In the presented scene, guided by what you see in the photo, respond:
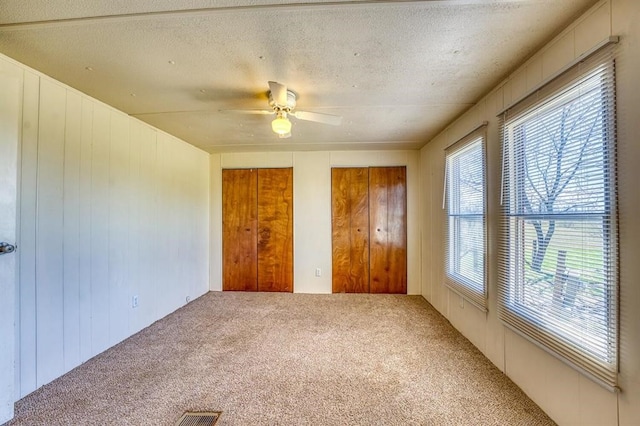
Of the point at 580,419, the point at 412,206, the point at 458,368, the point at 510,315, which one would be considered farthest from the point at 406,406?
the point at 412,206

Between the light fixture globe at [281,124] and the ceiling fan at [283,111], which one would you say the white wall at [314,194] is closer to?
the ceiling fan at [283,111]

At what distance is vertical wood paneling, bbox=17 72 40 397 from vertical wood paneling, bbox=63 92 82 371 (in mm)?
223

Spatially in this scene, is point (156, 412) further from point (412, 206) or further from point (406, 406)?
point (412, 206)

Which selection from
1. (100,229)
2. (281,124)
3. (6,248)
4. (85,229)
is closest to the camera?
(6,248)

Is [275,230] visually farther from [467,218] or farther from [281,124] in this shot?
[467,218]

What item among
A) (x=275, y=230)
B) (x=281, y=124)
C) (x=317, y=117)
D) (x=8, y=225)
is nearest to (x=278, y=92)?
(x=281, y=124)

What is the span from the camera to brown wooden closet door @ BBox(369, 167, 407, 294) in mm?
4445

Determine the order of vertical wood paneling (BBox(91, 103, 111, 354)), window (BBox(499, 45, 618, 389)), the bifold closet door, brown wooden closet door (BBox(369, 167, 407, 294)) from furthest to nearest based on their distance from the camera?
the bifold closet door < brown wooden closet door (BBox(369, 167, 407, 294)) < vertical wood paneling (BBox(91, 103, 111, 354)) < window (BBox(499, 45, 618, 389))

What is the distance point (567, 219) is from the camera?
157cm

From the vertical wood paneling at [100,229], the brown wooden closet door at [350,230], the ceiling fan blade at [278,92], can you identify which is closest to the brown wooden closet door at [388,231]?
the brown wooden closet door at [350,230]

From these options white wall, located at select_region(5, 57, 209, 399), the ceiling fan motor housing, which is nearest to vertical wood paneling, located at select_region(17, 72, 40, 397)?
white wall, located at select_region(5, 57, 209, 399)

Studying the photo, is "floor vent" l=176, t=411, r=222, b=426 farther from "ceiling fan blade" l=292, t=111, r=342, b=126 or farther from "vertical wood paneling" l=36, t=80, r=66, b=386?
"ceiling fan blade" l=292, t=111, r=342, b=126

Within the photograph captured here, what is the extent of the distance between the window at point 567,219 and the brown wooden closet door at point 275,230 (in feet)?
10.4

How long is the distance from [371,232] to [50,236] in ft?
12.4
